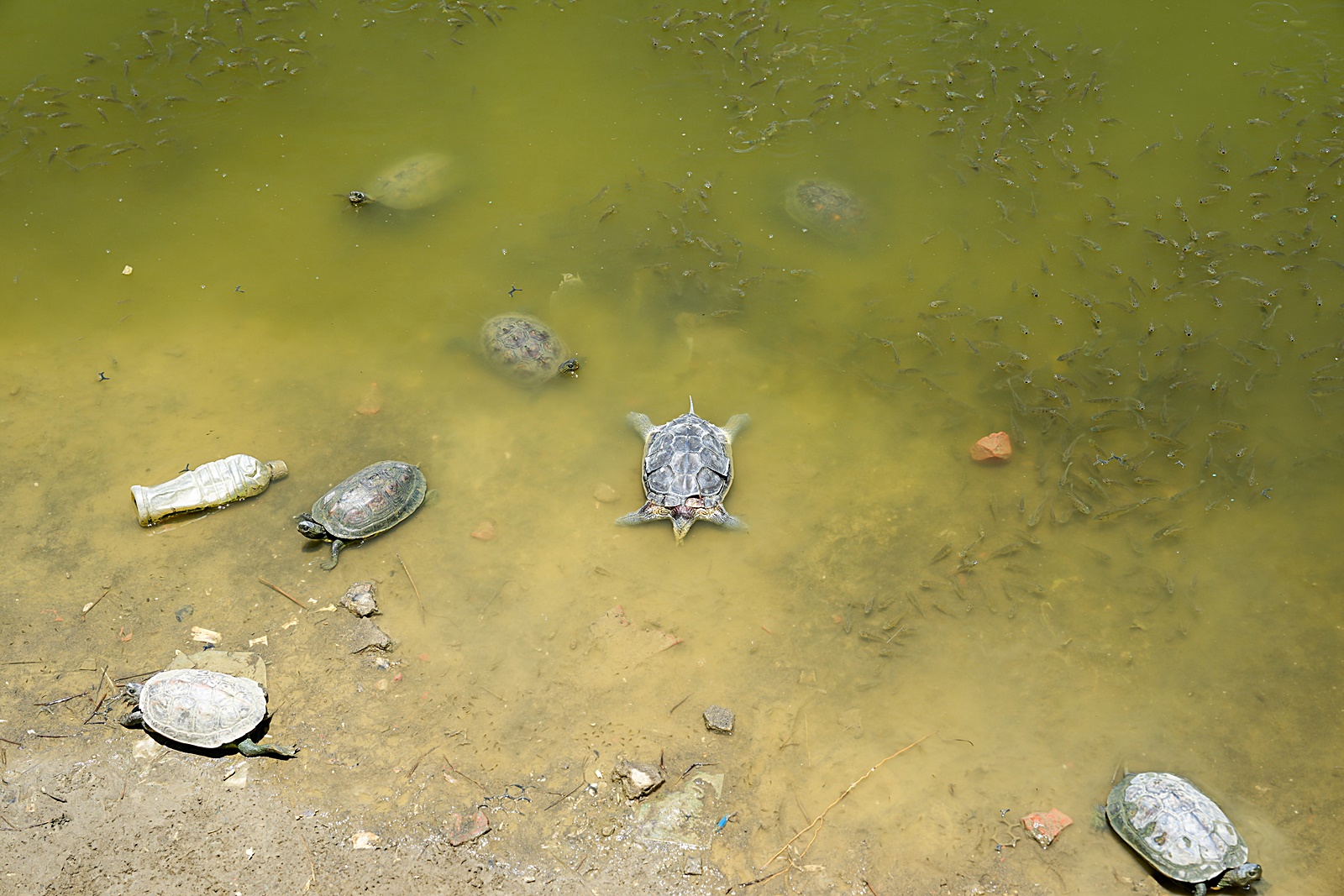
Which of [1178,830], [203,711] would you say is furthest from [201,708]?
[1178,830]

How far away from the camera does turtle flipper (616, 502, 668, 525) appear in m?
7.71

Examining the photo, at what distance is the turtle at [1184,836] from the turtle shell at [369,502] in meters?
6.38

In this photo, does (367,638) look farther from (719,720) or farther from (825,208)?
(825,208)

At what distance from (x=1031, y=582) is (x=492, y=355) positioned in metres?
5.74

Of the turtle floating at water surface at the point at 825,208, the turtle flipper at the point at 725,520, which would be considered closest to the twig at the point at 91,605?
the turtle flipper at the point at 725,520

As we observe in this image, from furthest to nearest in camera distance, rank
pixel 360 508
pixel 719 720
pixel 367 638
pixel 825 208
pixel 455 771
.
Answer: pixel 825 208 < pixel 360 508 < pixel 367 638 < pixel 719 720 < pixel 455 771

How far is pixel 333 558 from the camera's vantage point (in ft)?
24.3

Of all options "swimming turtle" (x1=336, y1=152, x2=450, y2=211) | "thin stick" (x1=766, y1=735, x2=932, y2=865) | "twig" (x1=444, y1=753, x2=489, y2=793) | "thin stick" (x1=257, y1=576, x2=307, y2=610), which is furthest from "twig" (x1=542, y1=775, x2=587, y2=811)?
"swimming turtle" (x1=336, y1=152, x2=450, y2=211)

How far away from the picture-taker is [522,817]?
6.04 metres

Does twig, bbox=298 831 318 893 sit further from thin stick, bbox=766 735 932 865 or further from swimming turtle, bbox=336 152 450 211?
swimming turtle, bbox=336 152 450 211

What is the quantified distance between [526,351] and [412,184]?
3.13 m

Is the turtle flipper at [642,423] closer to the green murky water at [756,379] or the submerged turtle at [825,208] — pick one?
the green murky water at [756,379]

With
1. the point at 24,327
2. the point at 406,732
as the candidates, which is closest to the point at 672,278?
the point at 406,732

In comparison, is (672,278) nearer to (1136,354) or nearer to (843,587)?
(843,587)
